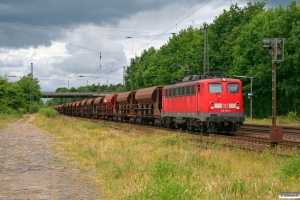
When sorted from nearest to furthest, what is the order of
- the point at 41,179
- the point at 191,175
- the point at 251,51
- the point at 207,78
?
the point at 191,175 < the point at 41,179 < the point at 207,78 < the point at 251,51

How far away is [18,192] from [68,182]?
58.3 inches

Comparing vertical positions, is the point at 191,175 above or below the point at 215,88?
below

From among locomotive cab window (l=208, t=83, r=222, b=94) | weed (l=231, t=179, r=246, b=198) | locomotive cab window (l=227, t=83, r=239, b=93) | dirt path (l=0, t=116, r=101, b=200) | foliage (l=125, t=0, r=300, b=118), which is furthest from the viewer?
foliage (l=125, t=0, r=300, b=118)

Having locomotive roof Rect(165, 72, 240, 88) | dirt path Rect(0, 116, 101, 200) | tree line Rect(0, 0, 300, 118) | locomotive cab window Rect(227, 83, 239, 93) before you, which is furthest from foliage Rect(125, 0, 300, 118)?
dirt path Rect(0, 116, 101, 200)

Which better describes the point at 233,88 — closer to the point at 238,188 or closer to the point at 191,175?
the point at 191,175

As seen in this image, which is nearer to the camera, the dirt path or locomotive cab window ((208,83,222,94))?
the dirt path

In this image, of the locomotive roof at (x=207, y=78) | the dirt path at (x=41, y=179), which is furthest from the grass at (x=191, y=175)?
→ the locomotive roof at (x=207, y=78)

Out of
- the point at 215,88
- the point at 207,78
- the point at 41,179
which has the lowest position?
the point at 41,179

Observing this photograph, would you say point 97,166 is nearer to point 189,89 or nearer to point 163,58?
point 189,89

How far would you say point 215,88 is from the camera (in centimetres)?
2536

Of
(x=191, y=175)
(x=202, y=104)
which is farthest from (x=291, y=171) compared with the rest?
(x=202, y=104)

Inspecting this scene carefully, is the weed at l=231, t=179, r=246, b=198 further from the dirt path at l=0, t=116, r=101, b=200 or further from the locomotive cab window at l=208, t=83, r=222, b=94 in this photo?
the locomotive cab window at l=208, t=83, r=222, b=94

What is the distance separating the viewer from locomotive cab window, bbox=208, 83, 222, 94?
2525cm

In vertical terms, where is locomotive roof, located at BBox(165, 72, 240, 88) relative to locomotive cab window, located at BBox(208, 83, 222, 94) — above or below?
above
